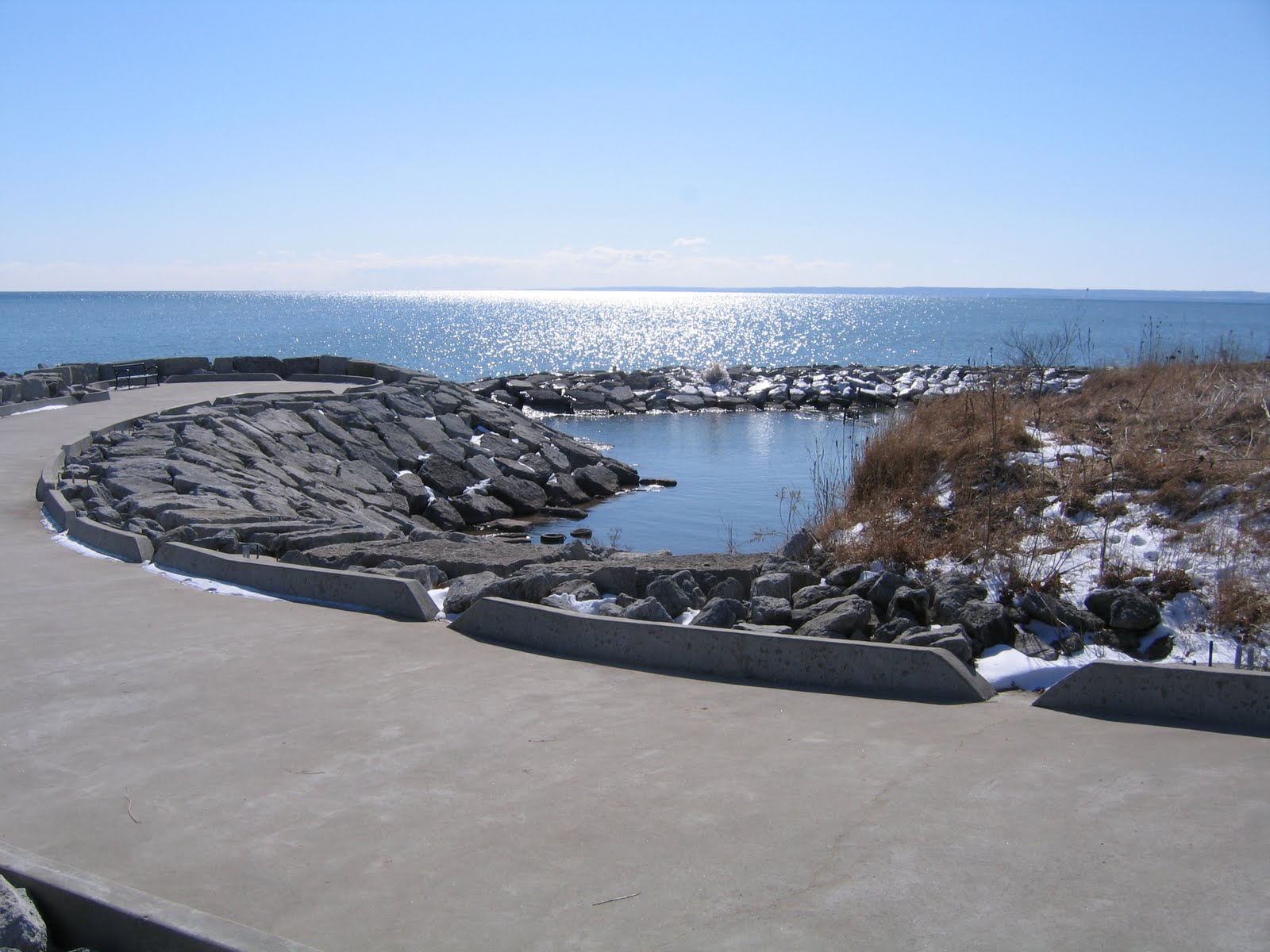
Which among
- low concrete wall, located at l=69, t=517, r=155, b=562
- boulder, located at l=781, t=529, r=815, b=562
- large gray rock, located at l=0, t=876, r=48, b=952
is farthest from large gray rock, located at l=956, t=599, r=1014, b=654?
low concrete wall, located at l=69, t=517, r=155, b=562

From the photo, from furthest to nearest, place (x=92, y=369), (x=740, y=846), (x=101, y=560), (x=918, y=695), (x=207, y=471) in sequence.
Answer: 1. (x=92, y=369)
2. (x=207, y=471)
3. (x=101, y=560)
4. (x=918, y=695)
5. (x=740, y=846)

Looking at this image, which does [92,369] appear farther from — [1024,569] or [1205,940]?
[1205,940]

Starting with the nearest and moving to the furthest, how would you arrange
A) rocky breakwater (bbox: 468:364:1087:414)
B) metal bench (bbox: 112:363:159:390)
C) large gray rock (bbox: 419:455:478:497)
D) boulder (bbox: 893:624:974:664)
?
boulder (bbox: 893:624:974:664) → large gray rock (bbox: 419:455:478:497) → metal bench (bbox: 112:363:159:390) → rocky breakwater (bbox: 468:364:1087:414)

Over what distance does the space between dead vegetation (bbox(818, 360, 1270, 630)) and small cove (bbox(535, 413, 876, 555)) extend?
83.4 inches

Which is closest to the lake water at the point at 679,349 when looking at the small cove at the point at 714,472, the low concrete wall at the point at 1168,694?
the small cove at the point at 714,472

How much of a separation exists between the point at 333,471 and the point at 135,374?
39.6 feet

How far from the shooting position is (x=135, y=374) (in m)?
26.7

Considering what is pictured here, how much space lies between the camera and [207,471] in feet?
43.9

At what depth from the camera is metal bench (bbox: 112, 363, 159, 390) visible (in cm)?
2534

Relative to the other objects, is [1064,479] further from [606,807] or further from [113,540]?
[113,540]

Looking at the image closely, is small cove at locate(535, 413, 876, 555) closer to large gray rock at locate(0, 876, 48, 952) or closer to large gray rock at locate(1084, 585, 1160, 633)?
large gray rock at locate(1084, 585, 1160, 633)

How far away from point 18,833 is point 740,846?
8.61ft

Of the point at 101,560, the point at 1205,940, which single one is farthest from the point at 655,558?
the point at 1205,940

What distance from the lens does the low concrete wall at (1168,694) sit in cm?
484
